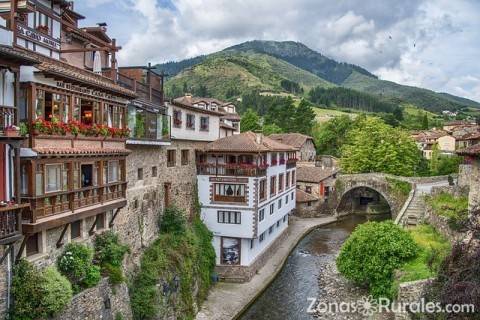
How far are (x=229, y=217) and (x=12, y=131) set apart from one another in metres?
21.2

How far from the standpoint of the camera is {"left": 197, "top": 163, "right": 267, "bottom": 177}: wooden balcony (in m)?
32.5

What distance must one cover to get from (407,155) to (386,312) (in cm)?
4264

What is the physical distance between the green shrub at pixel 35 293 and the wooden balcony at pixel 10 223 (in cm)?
187

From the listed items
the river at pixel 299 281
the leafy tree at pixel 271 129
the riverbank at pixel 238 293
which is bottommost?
the river at pixel 299 281

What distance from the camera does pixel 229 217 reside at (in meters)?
A: 32.9

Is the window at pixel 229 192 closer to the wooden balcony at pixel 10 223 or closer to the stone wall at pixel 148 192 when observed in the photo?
the stone wall at pixel 148 192

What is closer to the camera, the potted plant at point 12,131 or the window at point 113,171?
the potted plant at point 12,131

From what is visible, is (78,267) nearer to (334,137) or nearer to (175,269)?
(175,269)

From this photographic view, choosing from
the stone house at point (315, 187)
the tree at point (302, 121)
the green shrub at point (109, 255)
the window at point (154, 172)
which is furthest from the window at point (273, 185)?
the tree at point (302, 121)

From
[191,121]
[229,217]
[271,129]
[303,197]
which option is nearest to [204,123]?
[191,121]

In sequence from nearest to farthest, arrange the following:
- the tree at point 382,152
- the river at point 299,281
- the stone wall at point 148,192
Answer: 1. the stone wall at point 148,192
2. the river at point 299,281
3. the tree at point 382,152

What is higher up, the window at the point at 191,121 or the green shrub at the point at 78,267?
the window at the point at 191,121

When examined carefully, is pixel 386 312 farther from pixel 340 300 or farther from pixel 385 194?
pixel 385 194

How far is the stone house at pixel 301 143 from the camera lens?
72750 millimetres
